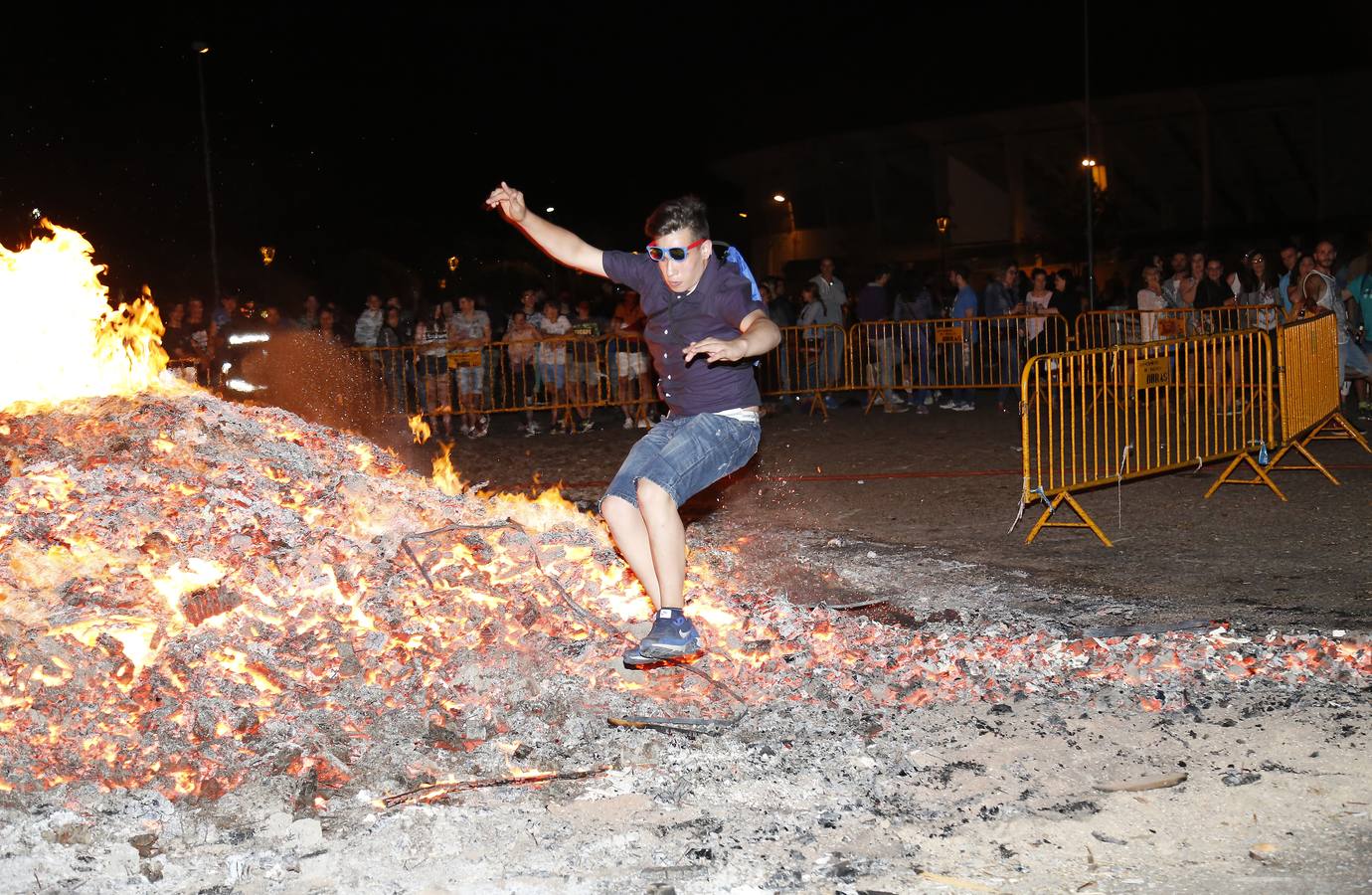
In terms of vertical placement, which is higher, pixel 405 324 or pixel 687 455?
pixel 405 324

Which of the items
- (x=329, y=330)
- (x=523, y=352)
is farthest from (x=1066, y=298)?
(x=329, y=330)

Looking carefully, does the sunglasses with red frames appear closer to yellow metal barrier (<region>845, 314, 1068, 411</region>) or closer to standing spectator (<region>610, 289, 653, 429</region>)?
standing spectator (<region>610, 289, 653, 429</region>)

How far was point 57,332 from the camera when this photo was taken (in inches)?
273

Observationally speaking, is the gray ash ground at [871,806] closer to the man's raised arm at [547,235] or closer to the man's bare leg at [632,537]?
the man's bare leg at [632,537]

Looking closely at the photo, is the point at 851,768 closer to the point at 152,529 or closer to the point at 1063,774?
the point at 1063,774

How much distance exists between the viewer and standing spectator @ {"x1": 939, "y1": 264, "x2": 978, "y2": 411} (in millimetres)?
16359

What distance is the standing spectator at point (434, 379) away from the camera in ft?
51.2

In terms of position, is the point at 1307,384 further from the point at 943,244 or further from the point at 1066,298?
the point at 943,244

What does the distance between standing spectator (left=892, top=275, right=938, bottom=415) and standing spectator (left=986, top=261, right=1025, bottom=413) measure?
0.94 m

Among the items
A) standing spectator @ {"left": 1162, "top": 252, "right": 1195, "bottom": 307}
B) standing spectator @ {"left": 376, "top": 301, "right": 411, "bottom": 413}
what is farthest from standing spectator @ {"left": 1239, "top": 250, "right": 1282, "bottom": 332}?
standing spectator @ {"left": 376, "top": 301, "right": 411, "bottom": 413}

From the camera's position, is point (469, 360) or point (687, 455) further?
point (469, 360)

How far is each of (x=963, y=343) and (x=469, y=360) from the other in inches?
261

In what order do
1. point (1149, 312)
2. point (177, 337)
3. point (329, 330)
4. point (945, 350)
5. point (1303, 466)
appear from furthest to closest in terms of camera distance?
point (945, 350)
point (329, 330)
point (177, 337)
point (1149, 312)
point (1303, 466)

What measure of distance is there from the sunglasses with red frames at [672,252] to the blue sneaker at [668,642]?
4.89 ft
